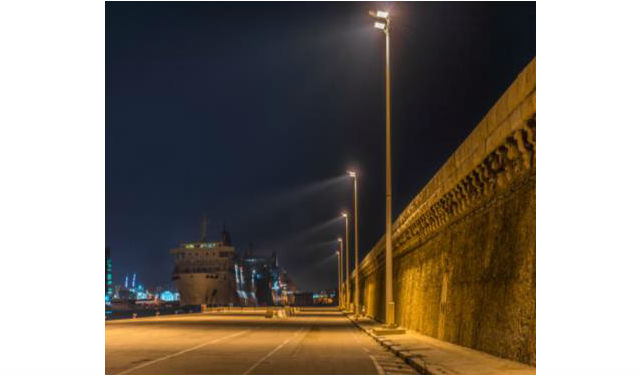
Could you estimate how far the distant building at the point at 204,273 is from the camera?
127 m

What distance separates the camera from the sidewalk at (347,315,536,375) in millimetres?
14715

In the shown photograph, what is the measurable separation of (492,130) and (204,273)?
113 metres

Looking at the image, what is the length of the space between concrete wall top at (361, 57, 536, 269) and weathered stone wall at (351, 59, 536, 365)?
22mm

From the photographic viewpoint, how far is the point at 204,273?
419ft

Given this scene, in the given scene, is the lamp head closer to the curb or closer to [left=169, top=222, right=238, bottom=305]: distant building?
the curb

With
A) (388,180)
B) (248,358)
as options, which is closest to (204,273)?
(388,180)

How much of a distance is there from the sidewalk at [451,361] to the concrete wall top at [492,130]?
5.05 meters

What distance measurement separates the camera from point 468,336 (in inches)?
874

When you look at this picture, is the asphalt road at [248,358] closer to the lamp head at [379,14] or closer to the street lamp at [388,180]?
the street lamp at [388,180]

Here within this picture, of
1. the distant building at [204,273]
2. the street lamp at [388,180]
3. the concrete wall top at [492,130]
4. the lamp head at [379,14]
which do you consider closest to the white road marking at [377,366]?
the concrete wall top at [492,130]
